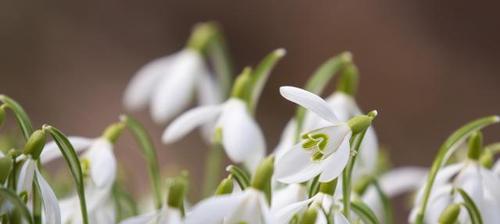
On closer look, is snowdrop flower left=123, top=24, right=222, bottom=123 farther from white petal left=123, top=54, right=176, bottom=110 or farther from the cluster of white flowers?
the cluster of white flowers

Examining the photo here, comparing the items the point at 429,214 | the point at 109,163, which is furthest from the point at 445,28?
the point at 109,163

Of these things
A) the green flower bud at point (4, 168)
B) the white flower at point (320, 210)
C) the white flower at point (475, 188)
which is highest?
the green flower bud at point (4, 168)

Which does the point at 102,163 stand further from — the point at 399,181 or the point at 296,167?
the point at 399,181

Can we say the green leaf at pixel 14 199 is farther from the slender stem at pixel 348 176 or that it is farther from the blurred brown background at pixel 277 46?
the blurred brown background at pixel 277 46

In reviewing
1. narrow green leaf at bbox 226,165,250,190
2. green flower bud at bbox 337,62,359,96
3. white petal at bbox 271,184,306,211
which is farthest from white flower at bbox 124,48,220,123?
narrow green leaf at bbox 226,165,250,190

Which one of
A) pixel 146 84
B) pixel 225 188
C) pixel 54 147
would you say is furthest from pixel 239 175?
pixel 146 84

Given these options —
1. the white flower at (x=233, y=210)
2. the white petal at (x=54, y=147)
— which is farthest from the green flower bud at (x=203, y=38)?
the white flower at (x=233, y=210)

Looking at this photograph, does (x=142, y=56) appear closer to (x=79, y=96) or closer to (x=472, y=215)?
(x=79, y=96)
